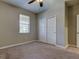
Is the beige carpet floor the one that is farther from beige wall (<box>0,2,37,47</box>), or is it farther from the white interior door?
the white interior door

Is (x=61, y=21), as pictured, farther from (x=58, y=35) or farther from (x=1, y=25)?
(x=1, y=25)

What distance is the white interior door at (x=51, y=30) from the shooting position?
18.2ft

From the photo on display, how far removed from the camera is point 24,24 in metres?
6.24

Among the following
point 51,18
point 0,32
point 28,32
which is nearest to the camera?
point 0,32

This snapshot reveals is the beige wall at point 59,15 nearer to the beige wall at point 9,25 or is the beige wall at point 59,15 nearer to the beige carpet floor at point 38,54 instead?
the beige carpet floor at point 38,54

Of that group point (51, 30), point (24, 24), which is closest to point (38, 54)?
Result: point (51, 30)

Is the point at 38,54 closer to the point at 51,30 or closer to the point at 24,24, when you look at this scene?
the point at 51,30

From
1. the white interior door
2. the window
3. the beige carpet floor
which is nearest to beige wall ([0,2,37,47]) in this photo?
the window

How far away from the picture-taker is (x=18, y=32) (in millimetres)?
5570

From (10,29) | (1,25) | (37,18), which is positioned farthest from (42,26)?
(1,25)

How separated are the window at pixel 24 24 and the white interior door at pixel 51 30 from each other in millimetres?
1634

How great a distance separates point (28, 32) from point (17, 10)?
1.92m

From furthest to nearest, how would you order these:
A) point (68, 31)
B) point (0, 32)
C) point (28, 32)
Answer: point (28, 32), point (68, 31), point (0, 32)

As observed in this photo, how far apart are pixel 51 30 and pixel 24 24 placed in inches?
81.9
